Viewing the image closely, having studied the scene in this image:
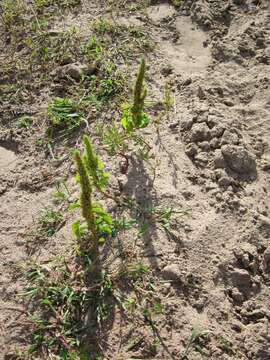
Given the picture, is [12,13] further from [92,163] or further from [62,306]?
→ [62,306]

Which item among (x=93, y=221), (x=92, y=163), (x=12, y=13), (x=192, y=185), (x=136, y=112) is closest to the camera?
(x=92, y=163)

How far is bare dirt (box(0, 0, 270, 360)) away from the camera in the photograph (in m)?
2.77

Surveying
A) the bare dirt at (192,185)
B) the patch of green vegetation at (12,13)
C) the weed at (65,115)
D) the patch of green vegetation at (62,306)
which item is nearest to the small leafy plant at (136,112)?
the bare dirt at (192,185)

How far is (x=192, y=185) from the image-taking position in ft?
11.2

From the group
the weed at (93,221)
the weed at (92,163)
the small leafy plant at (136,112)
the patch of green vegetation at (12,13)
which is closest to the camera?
the weed at (92,163)

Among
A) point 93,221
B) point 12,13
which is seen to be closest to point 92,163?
point 93,221

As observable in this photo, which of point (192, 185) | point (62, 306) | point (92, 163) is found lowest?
point (62, 306)

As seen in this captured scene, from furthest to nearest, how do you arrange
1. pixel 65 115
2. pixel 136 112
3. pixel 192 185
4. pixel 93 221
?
pixel 65 115 → pixel 192 185 → pixel 136 112 → pixel 93 221

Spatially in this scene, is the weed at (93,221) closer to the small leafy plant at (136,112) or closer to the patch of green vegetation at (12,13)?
the small leafy plant at (136,112)

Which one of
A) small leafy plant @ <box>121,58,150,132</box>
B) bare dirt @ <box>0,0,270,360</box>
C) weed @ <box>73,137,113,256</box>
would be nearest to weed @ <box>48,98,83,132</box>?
bare dirt @ <box>0,0,270,360</box>

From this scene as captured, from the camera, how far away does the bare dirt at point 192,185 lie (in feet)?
9.07

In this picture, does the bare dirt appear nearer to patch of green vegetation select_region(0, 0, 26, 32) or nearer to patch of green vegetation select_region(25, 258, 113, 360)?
patch of green vegetation select_region(25, 258, 113, 360)

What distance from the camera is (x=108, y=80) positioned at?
13.5 ft

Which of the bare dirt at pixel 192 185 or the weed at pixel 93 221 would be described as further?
the bare dirt at pixel 192 185
